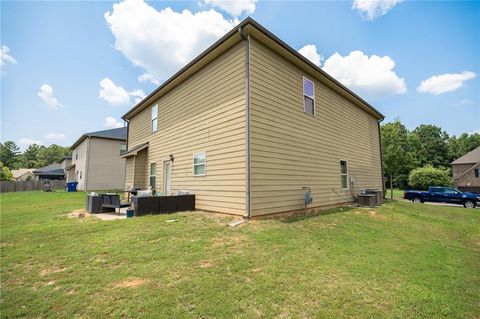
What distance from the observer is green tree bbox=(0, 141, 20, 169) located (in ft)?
207

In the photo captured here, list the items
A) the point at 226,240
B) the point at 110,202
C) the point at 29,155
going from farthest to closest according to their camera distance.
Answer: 1. the point at 29,155
2. the point at 110,202
3. the point at 226,240

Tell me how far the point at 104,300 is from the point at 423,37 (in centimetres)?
1519

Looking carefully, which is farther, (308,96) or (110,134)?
(110,134)

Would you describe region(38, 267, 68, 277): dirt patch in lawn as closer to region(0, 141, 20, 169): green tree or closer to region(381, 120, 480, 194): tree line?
region(381, 120, 480, 194): tree line

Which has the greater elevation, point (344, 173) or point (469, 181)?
point (344, 173)

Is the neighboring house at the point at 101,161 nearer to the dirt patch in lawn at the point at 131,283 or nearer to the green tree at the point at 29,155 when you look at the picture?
the dirt patch in lawn at the point at 131,283

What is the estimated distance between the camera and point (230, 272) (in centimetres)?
342

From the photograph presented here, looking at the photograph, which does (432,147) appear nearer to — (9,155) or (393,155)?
(393,155)

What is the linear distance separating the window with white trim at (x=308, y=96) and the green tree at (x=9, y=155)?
85578mm

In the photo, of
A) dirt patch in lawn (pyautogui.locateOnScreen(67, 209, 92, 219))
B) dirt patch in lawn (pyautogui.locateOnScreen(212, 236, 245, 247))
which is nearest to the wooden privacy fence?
dirt patch in lawn (pyautogui.locateOnScreen(67, 209, 92, 219))

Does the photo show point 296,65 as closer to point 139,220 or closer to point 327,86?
point 327,86

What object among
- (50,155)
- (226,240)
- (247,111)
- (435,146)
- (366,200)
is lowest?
(226,240)

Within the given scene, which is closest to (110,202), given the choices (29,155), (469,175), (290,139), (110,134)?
(290,139)

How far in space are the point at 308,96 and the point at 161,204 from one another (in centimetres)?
712
